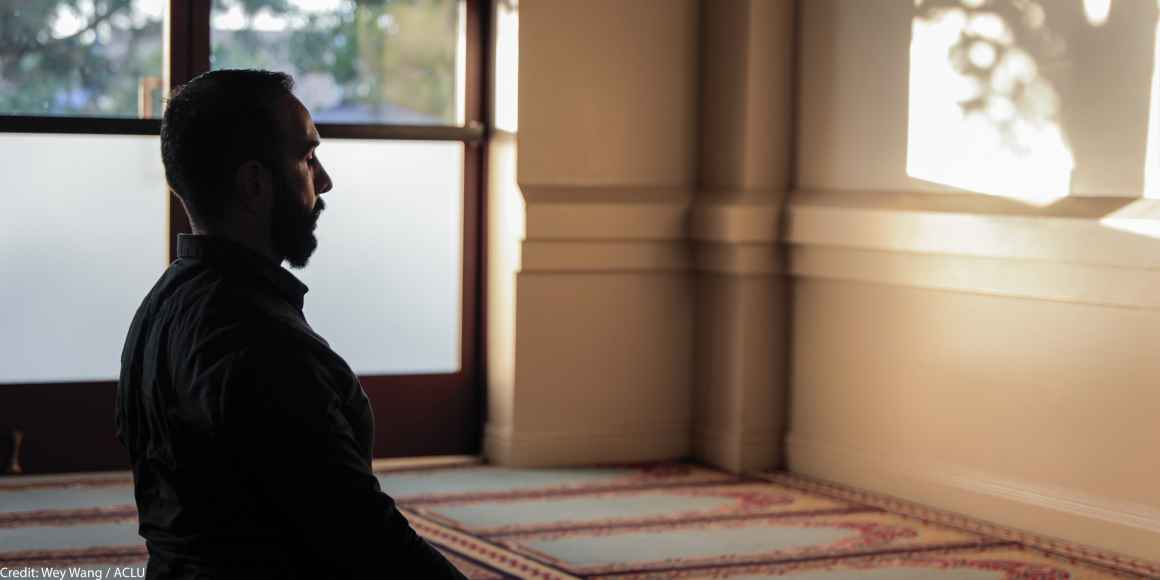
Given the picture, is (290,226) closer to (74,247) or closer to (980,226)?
(980,226)

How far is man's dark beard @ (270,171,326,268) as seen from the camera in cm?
201

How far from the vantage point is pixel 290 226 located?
2021 millimetres

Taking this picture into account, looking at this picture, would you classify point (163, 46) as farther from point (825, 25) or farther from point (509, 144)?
point (825, 25)

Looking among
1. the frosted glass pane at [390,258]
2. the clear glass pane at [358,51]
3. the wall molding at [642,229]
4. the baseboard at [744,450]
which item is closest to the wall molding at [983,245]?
the wall molding at [642,229]

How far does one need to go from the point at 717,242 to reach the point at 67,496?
266cm

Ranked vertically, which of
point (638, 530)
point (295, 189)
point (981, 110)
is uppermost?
point (981, 110)

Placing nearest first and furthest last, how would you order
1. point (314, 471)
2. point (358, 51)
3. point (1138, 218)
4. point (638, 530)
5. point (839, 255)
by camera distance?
1. point (314, 471)
2. point (1138, 218)
3. point (638, 530)
4. point (839, 255)
5. point (358, 51)

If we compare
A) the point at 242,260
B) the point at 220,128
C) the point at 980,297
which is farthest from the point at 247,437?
the point at 980,297

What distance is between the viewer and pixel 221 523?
188 cm

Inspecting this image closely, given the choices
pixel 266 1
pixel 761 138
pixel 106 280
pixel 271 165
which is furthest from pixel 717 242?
A: pixel 271 165

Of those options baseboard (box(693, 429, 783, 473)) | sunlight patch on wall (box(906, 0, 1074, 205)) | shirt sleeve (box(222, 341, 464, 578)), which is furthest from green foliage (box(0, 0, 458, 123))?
shirt sleeve (box(222, 341, 464, 578))

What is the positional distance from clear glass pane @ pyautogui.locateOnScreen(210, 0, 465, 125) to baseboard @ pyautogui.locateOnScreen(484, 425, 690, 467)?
132 centimetres

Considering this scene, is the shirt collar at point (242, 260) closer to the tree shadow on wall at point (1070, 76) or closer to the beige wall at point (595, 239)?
the tree shadow on wall at point (1070, 76)

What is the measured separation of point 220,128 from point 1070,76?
365 cm
